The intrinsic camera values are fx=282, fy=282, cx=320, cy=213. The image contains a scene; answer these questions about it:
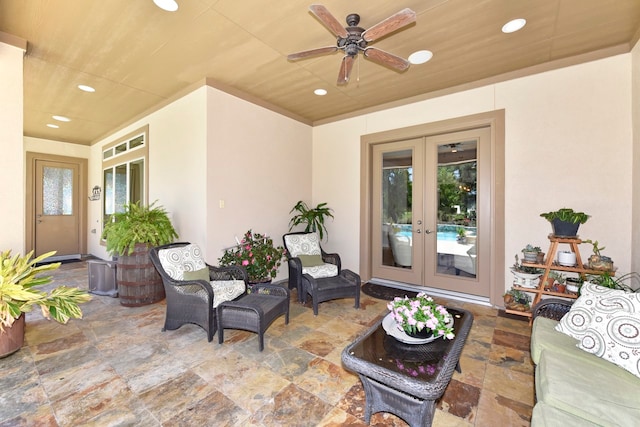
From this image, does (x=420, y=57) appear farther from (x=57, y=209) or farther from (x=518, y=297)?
(x=57, y=209)

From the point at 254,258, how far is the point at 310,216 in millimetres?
1521

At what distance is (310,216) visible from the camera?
5.09 metres

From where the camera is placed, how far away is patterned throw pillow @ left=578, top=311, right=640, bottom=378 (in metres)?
1.61

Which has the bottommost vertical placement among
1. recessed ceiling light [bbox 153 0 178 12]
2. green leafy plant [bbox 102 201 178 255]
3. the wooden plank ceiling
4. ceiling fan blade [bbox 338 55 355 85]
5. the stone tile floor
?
the stone tile floor

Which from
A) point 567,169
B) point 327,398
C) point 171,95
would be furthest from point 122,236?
point 567,169

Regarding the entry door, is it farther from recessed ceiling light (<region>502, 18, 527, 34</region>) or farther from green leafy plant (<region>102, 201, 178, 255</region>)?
recessed ceiling light (<region>502, 18, 527, 34</region>)

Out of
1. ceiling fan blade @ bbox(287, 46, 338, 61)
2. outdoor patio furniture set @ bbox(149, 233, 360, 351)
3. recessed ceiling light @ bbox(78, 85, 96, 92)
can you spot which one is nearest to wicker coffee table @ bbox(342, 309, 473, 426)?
outdoor patio furniture set @ bbox(149, 233, 360, 351)

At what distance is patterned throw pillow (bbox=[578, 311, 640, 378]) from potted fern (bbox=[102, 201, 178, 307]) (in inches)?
168

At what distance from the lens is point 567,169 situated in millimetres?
3264

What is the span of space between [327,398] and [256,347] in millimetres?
941

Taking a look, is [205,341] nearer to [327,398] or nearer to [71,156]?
[327,398]

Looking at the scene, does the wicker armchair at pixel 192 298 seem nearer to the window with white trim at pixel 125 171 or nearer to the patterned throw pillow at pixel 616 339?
the window with white trim at pixel 125 171

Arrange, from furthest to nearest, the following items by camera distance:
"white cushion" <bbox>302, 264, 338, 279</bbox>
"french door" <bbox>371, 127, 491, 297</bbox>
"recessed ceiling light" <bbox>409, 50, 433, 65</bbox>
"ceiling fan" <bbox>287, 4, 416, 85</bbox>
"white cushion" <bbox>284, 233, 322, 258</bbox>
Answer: "white cushion" <bbox>284, 233, 322, 258</bbox> < "french door" <bbox>371, 127, 491, 297</bbox> < "white cushion" <bbox>302, 264, 338, 279</bbox> < "recessed ceiling light" <bbox>409, 50, 433, 65</bbox> < "ceiling fan" <bbox>287, 4, 416, 85</bbox>

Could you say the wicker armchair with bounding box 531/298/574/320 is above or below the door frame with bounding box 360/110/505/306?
below
